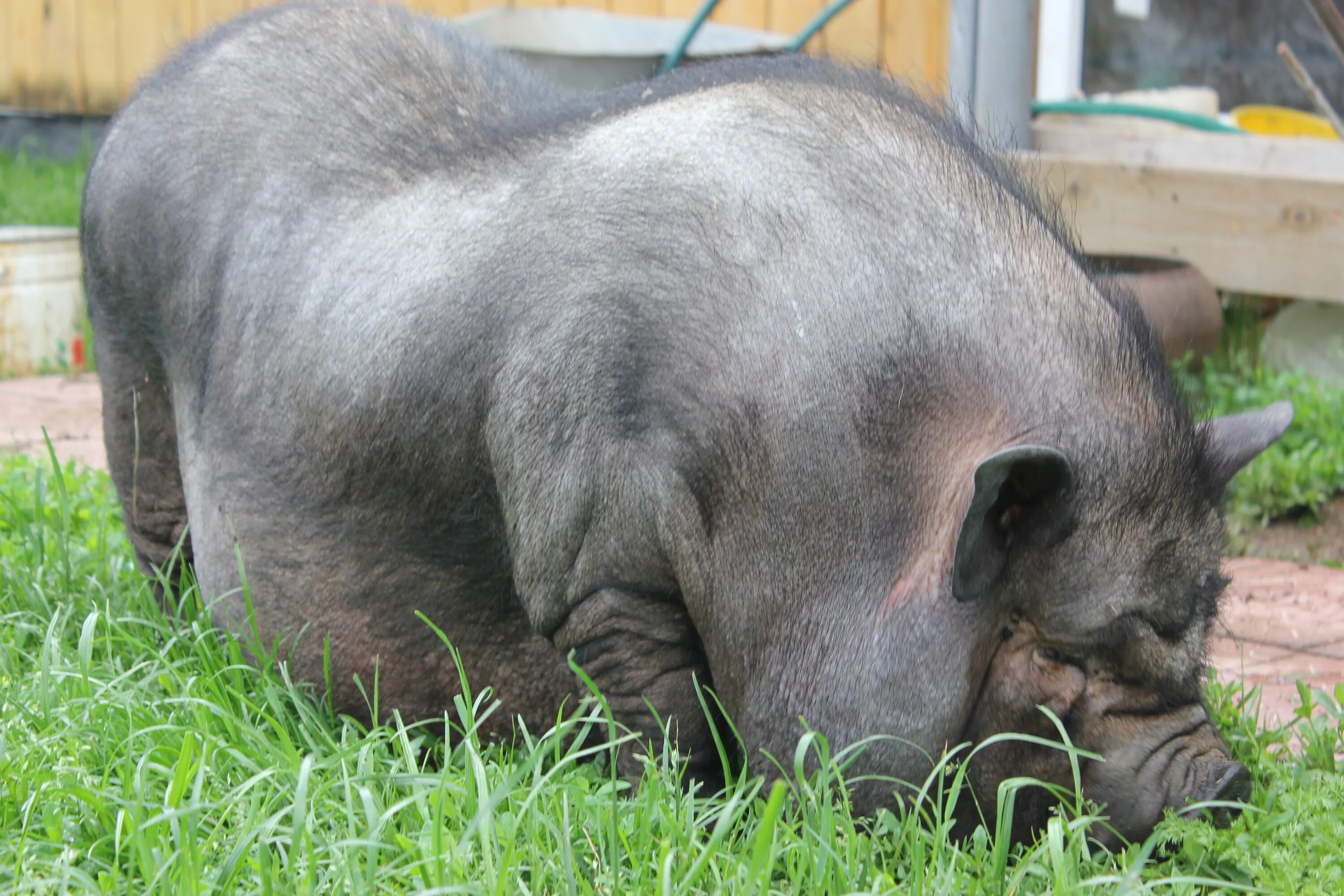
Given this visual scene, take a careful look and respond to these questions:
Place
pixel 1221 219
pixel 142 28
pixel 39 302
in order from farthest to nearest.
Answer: pixel 142 28 → pixel 39 302 → pixel 1221 219

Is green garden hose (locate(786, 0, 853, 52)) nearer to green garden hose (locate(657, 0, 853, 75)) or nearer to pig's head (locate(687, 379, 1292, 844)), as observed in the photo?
green garden hose (locate(657, 0, 853, 75))

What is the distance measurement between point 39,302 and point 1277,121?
5789mm

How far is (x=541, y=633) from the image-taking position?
2.77 meters

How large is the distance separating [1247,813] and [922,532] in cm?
69

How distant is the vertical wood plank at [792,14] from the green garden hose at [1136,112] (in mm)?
1953

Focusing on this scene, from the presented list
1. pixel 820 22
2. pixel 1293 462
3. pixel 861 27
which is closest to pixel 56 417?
pixel 820 22

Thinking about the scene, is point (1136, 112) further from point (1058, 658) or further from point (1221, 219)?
point (1058, 658)

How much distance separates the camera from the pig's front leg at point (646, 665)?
8.56 feet

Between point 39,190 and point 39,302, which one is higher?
point 39,190

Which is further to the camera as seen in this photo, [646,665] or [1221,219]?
[1221,219]

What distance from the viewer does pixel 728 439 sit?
2465 millimetres

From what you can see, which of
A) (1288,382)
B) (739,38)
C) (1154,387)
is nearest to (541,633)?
(1154,387)

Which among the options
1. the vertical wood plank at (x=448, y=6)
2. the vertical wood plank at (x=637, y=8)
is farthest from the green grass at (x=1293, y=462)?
the vertical wood plank at (x=448, y=6)

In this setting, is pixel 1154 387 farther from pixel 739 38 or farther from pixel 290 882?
pixel 739 38
